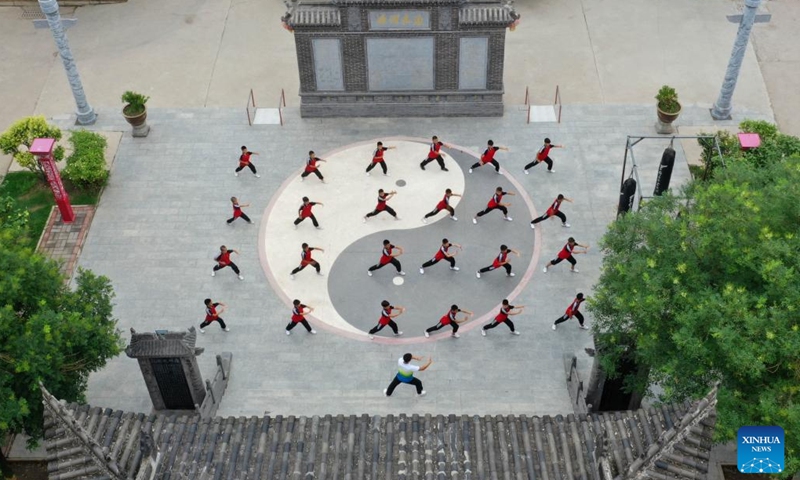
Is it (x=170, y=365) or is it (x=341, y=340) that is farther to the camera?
(x=341, y=340)

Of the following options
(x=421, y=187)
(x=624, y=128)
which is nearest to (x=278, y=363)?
(x=421, y=187)

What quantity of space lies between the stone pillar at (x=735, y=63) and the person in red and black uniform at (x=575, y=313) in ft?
36.1

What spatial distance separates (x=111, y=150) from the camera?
3164 cm

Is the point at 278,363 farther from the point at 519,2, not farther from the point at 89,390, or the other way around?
the point at 519,2

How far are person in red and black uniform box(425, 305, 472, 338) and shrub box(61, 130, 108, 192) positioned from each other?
12.6m

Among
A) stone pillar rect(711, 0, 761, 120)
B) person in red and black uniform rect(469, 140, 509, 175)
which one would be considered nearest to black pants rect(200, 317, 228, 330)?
person in red and black uniform rect(469, 140, 509, 175)

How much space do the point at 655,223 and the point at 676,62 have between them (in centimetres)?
1681

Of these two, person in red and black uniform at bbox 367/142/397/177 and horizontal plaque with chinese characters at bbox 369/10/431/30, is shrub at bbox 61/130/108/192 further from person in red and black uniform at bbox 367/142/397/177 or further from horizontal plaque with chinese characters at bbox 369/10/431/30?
horizontal plaque with chinese characters at bbox 369/10/431/30

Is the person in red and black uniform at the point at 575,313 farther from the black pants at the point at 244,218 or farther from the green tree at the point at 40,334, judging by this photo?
the green tree at the point at 40,334

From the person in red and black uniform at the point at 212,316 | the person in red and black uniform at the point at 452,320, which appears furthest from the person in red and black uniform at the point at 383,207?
the person in red and black uniform at the point at 212,316

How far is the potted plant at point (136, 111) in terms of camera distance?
102ft

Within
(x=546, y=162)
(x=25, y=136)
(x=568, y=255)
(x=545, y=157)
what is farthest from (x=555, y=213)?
(x=25, y=136)

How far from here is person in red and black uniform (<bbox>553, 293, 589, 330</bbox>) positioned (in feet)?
80.0

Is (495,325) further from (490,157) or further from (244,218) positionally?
(244,218)
